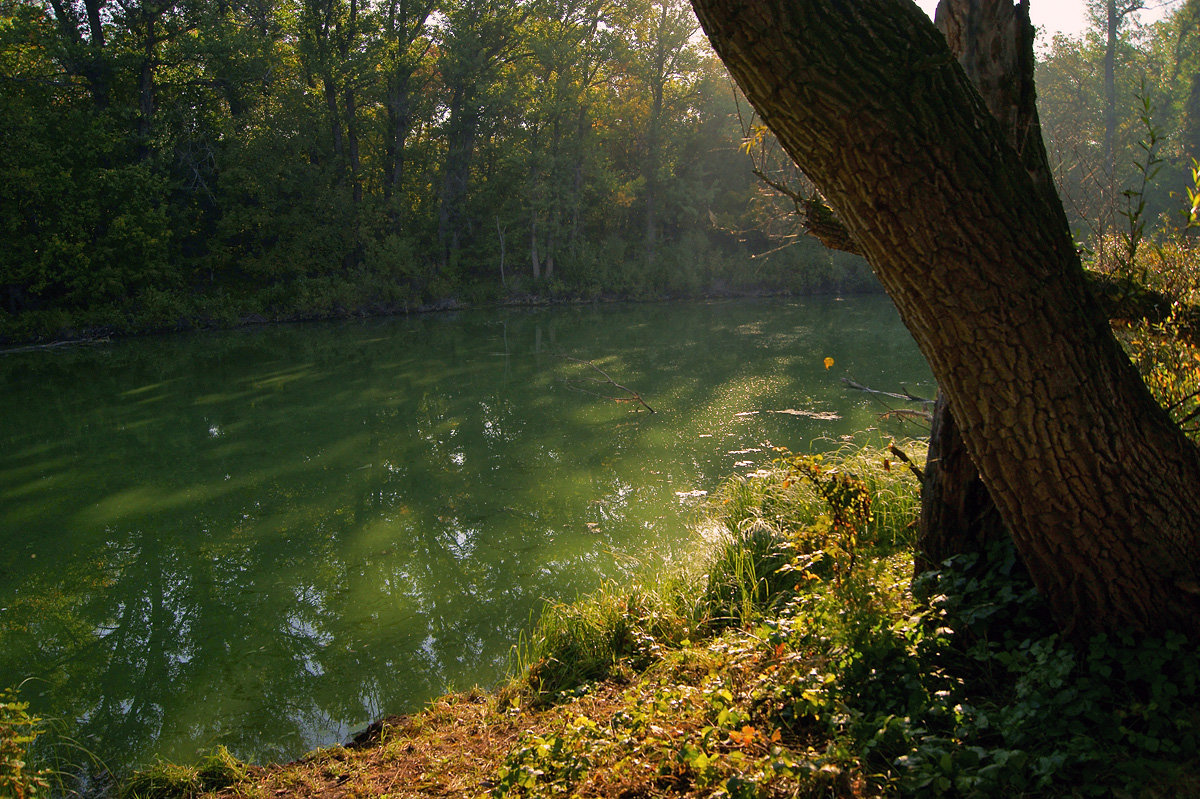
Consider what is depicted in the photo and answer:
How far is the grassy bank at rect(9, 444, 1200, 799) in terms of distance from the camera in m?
1.97

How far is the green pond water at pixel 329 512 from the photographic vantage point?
3969 millimetres

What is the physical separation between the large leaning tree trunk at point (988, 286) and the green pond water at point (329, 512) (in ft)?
9.03

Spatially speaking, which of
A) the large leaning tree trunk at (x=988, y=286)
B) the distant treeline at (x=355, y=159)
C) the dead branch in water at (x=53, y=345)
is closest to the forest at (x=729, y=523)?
the large leaning tree trunk at (x=988, y=286)


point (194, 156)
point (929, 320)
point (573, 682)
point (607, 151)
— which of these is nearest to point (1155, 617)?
point (929, 320)

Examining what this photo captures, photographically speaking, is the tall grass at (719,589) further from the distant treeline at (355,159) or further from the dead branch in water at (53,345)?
the dead branch in water at (53,345)

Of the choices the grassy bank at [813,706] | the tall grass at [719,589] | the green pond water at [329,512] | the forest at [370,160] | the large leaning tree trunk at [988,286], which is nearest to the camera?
the large leaning tree trunk at [988,286]

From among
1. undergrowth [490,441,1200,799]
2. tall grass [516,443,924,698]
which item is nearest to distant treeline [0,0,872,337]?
tall grass [516,443,924,698]

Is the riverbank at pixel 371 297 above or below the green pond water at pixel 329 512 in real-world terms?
above

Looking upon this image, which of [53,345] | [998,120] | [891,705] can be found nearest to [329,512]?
[891,705]

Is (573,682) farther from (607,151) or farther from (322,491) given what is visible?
(607,151)

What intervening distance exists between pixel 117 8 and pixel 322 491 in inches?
747

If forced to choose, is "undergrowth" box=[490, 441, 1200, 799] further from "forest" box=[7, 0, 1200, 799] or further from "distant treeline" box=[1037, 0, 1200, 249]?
"distant treeline" box=[1037, 0, 1200, 249]

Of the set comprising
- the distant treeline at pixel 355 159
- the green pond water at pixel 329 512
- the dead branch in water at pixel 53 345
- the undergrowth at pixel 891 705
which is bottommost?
the green pond water at pixel 329 512

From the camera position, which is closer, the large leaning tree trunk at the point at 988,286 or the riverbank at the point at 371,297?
the large leaning tree trunk at the point at 988,286
